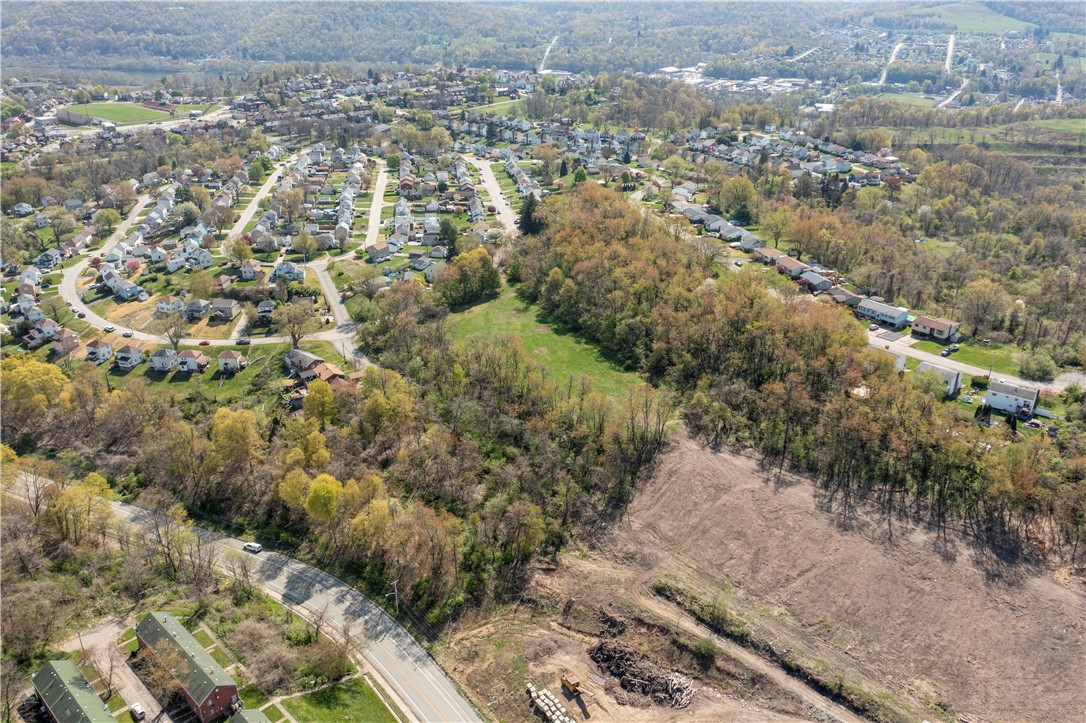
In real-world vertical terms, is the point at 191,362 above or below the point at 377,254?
below

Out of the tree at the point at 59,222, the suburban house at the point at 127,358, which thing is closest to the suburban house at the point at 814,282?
the suburban house at the point at 127,358

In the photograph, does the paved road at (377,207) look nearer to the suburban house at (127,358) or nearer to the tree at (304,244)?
the tree at (304,244)

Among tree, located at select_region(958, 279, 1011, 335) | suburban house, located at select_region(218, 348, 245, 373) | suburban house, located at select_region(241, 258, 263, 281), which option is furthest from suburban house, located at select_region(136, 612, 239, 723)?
tree, located at select_region(958, 279, 1011, 335)

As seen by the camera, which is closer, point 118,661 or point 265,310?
point 118,661

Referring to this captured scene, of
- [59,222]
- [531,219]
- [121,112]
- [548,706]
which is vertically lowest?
[548,706]

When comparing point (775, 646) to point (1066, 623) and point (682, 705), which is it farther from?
point (1066, 623)

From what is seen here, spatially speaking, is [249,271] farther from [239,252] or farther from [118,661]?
[118,661]

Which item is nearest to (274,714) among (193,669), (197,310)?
(193,669)

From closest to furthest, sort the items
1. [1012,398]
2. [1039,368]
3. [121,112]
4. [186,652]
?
[186,652], [1012,398], [1039,368], [121,112]
